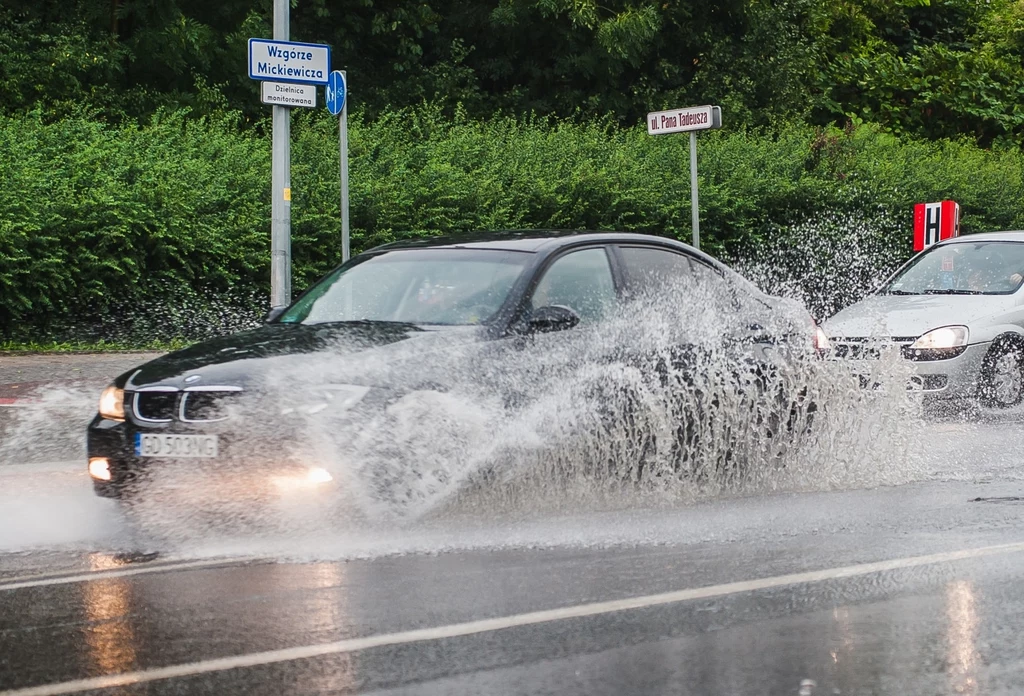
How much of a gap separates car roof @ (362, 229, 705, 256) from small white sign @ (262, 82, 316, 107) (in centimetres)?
533

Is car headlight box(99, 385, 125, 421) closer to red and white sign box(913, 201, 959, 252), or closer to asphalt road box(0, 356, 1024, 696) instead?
asphalt road box(0, 356, 1024, 696)

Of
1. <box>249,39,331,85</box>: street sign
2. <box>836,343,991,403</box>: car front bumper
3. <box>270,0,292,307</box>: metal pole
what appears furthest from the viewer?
<box>270,0,292,307</box>: metal pole

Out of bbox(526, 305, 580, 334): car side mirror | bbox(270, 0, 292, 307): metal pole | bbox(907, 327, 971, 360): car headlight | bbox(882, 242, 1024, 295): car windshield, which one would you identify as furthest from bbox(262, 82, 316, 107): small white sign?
bbox(526, 305, 580, 334): car side mirror

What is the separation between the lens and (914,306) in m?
12.6

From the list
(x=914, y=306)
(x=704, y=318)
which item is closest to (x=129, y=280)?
(x=914, y=306)

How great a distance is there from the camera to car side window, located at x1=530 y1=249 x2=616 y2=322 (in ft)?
25.8

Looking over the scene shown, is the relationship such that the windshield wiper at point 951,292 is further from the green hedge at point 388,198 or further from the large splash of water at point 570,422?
the green hedge at point 388,198

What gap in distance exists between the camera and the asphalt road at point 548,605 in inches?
181

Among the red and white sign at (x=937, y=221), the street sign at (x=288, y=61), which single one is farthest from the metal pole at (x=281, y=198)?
the red and white sign at (x=937, y=221)

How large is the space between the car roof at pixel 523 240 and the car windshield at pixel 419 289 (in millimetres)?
80

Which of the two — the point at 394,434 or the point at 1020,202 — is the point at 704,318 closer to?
the point at 394,434

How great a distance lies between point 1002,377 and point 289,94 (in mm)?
6914

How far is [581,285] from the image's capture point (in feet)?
26.4

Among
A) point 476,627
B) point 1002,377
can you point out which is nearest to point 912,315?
point 1002,377
